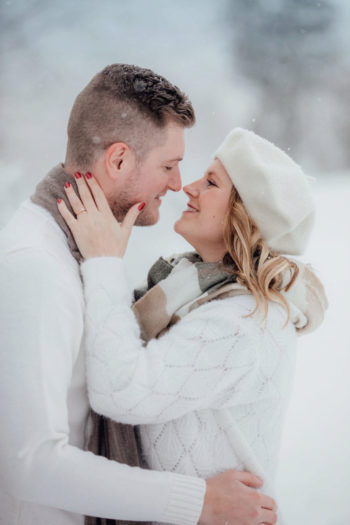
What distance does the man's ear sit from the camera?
4.01 feet

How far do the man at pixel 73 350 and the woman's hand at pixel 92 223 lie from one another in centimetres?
3

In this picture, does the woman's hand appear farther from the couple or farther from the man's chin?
the man's chin

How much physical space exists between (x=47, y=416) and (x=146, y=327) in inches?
16.1

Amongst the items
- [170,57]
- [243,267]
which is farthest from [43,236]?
[170,57]

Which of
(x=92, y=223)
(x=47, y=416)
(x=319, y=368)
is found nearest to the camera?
(x=47, y=416)

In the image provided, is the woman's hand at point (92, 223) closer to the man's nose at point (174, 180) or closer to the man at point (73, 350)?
the man at point (73, 350)

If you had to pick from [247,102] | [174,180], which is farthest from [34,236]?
[247,102]

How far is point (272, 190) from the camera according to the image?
1.19 m

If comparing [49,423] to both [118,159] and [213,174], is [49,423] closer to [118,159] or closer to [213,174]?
[118,159]

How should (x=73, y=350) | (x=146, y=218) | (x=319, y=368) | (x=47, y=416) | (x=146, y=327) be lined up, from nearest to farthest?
(x=47, y=416) → (x=73, y=350) → (x=146, y=327) → (x=146, y=218) → (x=319, y=368)

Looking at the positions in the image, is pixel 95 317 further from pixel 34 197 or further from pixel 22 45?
pixel 22 45

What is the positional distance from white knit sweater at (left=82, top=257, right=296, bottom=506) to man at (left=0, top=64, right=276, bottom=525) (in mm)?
54

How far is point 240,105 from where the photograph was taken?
2.51 meters

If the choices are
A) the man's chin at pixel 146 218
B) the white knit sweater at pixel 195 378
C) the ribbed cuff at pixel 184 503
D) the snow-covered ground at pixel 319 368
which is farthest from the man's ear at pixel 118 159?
the snow-covered ground at pixel 319 368
